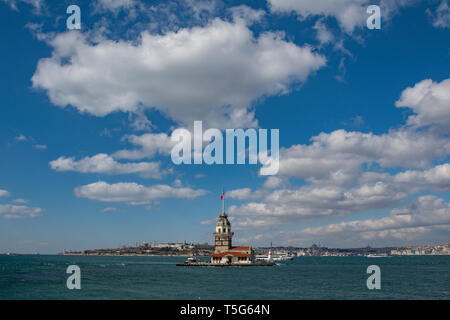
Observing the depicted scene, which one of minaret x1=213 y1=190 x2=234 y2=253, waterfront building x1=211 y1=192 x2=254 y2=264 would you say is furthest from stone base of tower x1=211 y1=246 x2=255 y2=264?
minaret x1=213 y1=190 x2=234 y2=253

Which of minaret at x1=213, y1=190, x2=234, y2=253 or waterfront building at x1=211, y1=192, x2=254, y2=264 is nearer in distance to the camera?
waterfront building at x1=211, y1=192, x2=254, y2=264

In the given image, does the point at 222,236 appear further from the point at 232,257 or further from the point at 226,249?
the point at 232,257

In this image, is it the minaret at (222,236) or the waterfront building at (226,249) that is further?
the minaret at (222,236)

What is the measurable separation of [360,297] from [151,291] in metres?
29.3

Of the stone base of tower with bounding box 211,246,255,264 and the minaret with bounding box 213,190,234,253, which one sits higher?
the minaret with bounding box 213,190,234,253

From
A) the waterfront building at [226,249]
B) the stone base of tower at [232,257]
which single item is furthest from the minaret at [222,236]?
the stone base of tower at [232,257]

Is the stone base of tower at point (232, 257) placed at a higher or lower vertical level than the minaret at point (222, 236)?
lower

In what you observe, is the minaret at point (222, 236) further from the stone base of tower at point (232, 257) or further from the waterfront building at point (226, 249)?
the stone base of tower at point (232, 257)

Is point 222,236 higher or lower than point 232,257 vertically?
higher

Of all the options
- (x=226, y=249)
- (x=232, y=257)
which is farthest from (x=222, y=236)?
(x=232, y=257)

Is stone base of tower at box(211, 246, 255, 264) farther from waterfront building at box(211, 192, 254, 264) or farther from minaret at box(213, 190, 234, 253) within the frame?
minaret at box(213, 190, 234, 253)
